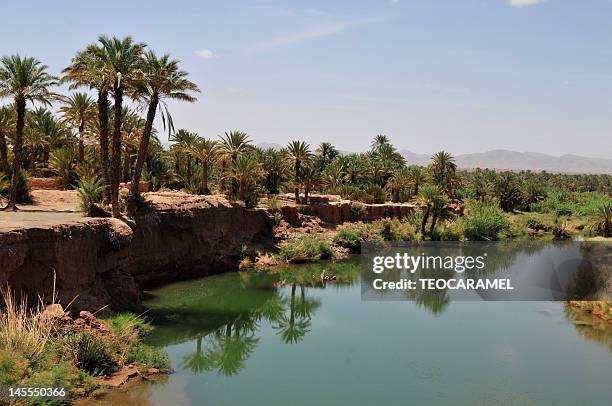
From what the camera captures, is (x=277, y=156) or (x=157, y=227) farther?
(x=277, y=156)

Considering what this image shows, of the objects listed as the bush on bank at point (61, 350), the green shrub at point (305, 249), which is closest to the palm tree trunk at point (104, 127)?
the bush on bank at point (61, 350)

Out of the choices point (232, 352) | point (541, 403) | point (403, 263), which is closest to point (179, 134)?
point (403, 263)

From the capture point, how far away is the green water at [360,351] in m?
16.6

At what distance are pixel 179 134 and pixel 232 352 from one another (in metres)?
29.2

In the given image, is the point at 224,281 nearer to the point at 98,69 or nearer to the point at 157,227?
the point at 157,227

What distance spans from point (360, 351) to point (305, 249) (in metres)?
18.1

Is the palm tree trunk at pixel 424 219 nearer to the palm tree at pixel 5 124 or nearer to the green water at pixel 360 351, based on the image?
the green water at pixel 360 351

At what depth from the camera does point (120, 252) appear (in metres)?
23.4

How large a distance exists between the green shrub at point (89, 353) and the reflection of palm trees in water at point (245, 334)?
324 cm

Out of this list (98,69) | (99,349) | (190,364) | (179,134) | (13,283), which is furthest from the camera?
(179,134)

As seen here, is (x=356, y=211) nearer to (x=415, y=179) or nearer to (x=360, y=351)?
(x=415, y=179)

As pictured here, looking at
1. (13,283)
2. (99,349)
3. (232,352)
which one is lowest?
(232,352)

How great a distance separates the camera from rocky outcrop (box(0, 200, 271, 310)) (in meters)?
18.6

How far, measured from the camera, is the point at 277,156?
56.9m
